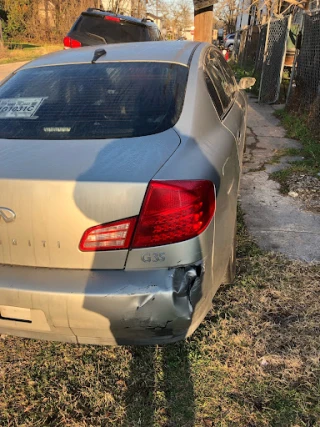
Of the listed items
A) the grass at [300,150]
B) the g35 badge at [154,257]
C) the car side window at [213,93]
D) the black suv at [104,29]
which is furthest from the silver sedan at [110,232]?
the black suv at [104,29]

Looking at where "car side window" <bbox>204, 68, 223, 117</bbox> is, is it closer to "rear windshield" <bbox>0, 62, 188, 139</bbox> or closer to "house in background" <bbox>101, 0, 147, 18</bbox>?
"rear windshield" <bbox>0, 62, 188, 139</bbox>

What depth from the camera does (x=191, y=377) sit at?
211 centimetres

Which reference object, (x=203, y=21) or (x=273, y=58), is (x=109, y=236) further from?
(x=273, y=58)

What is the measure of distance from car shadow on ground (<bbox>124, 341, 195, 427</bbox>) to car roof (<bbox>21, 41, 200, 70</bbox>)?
74.4 inches

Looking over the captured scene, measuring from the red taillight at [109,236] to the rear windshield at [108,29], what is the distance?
24.6ft

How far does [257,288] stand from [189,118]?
4.51 ft

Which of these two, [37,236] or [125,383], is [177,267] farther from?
[125,383]

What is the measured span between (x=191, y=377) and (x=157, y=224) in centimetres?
96

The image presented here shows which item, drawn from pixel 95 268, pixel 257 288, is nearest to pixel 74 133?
pixel 95 268

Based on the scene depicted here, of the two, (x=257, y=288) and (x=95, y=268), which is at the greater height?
(x=95, y=268)

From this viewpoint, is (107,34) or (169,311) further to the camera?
(107,34)

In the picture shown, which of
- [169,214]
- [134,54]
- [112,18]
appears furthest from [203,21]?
[169,214]

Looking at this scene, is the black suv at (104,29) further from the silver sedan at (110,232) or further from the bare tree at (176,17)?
the bare tree at (176,17)

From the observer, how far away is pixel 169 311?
1.71 m
